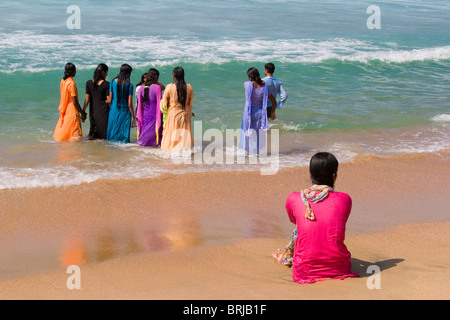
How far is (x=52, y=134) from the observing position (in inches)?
401

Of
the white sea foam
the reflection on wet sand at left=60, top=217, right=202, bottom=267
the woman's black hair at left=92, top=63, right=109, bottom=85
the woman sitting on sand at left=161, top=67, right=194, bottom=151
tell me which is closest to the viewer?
the reflection on wet sand at left=60, top=217, right=202, bottom=267

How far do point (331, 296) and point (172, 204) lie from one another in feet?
10.6

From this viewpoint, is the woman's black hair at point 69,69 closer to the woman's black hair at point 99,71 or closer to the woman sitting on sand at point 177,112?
the woman's black hair at point 99,71

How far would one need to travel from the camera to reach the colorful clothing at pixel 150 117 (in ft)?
29.5

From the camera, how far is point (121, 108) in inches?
364

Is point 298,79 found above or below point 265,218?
above

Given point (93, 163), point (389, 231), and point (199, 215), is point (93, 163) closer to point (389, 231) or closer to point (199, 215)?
point (199, 215)

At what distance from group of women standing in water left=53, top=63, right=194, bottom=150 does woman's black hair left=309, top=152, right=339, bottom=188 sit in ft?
14.5

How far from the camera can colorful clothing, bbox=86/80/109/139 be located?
9.15m

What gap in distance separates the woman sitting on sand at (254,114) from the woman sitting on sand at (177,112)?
2.82ft

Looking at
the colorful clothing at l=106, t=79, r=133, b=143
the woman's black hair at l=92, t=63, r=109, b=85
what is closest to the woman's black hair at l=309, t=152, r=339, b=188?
the colorful clothing at l=106, t=79, r=133, b=143

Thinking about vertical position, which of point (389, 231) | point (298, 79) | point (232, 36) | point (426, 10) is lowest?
point (389, 231)

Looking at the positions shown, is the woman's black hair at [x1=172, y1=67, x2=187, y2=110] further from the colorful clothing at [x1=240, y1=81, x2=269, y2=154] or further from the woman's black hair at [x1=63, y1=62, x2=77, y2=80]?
the woman's black hair at [x1=63, y1=62, x2=77, y2=80]

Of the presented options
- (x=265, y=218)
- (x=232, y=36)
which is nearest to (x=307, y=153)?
(x=265, y=218)
